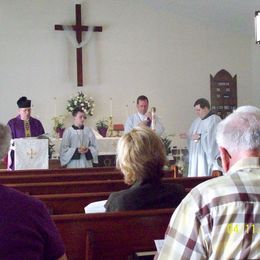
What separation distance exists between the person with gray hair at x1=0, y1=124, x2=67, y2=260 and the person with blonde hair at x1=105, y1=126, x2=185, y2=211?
0.92 m

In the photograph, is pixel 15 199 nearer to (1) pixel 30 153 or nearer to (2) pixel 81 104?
(1) pixel 30 153

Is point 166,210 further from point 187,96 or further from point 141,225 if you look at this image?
point 187,96

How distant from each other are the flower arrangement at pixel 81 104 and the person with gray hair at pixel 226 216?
7.82 meters

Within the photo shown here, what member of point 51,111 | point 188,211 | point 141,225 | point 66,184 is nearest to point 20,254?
point 188,211

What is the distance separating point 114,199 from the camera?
8.34 feet

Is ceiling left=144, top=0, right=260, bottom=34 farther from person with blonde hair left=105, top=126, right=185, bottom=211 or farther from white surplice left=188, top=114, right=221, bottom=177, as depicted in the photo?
person with blonde hair left=105, top=126, right=185, bottom=211

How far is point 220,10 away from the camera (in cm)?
924

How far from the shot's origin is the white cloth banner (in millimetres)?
6199

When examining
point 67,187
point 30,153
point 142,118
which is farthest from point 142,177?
point 142,118

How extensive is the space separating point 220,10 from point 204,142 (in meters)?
3.31

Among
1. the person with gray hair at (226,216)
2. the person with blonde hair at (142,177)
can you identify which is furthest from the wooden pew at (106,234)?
the person with gray hair at (226,216)

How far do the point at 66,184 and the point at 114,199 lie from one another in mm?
1317

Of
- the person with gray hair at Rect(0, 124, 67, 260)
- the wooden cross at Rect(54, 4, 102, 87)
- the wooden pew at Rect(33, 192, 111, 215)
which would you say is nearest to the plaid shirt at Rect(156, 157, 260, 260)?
the person with gray hair at Rect(0, 124, 67, 260)

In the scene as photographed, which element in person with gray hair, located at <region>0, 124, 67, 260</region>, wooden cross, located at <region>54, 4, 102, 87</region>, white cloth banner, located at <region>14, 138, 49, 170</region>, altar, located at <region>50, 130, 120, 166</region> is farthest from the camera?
wooden cross, located at <region>54, 4, 102, 87</region>
